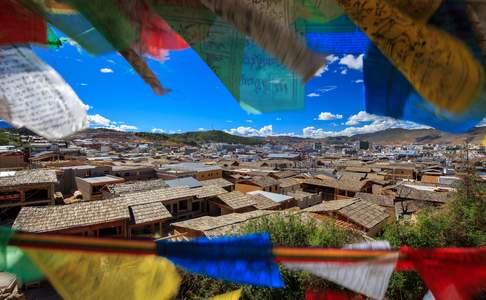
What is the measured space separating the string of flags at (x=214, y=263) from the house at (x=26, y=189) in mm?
16716

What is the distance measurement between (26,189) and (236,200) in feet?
37.5

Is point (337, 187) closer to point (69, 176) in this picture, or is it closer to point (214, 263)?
point (69, 176)

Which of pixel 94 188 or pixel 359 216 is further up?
pixel 94 188

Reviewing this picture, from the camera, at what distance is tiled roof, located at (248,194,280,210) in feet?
52.1

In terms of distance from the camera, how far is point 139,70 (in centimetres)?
146

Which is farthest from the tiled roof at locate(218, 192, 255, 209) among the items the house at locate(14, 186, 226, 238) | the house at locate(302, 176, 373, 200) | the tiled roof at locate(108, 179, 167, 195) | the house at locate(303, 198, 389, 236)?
the house at locate(302, 176, 373, 200)

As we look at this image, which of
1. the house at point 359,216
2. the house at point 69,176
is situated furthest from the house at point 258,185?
the house at point 69,176

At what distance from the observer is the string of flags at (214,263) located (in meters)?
1.29

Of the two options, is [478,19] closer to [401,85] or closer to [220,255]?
[401,85]

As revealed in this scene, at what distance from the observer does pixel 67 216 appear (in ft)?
36.0

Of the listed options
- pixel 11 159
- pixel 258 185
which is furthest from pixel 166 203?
pixel 11 159

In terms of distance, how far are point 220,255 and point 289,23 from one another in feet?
3.85

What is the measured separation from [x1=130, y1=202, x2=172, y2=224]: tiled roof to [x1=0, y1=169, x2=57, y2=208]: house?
6427mm

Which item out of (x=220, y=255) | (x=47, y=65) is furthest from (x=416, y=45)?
(x=47, y=65)
